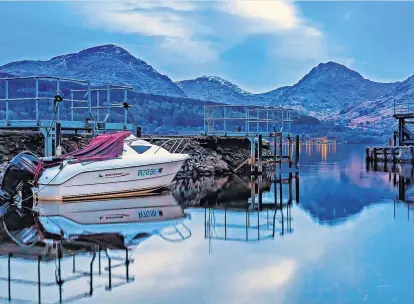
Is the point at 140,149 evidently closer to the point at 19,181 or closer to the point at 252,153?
the point at 19,181

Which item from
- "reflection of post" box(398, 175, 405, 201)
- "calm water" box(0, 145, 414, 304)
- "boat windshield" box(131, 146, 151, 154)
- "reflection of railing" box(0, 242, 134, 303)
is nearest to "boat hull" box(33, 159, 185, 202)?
"boat windshield" box(131, 146, 151, 154)

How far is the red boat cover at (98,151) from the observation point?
2261 centimetres

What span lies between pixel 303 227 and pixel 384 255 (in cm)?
432

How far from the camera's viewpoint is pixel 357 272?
1187 centimetres

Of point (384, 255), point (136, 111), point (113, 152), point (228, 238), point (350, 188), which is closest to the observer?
point (384, 255)

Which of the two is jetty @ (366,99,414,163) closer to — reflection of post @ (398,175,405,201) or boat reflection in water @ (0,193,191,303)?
reflection of post @ (398,175,405,201)

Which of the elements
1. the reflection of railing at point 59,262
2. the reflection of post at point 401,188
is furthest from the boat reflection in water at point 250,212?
the reflection of post at point 401,188

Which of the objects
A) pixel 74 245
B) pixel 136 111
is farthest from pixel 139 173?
pixel 136 111

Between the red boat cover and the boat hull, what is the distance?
60 centimetres

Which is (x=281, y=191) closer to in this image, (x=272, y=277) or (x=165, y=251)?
(x=165, y=251)

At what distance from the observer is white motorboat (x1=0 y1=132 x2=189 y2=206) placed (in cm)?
2219

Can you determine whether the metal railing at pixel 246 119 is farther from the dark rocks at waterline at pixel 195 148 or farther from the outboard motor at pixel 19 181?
the outboard motor at pixel 19 181

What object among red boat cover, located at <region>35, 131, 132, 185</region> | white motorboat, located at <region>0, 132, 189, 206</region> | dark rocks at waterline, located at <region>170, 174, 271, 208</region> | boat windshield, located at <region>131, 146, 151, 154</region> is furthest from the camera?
boat windshield, located at <region>131, 146, 151, 154</region>

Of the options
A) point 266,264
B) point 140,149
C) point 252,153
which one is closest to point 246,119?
point 252,153
